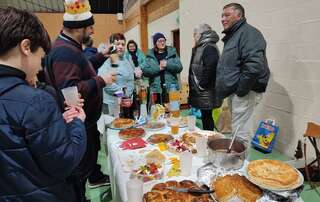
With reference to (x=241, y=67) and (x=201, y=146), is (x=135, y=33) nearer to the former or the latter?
(x=241, y=67)

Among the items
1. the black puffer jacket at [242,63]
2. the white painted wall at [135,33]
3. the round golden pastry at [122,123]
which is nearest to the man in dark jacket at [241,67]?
the black puffer jacket at [242,63]

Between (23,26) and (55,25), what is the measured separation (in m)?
10.4

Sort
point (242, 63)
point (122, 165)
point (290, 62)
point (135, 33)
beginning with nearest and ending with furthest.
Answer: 1. point (122, 165)
2. point (242, 63)
3. point (290, 62)
4. point (135, 33)

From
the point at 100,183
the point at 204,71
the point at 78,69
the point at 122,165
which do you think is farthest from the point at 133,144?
the point at 204,71

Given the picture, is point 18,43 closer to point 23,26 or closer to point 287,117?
point 23,26

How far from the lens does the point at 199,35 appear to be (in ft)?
9.89

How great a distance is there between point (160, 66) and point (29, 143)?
2.56 m

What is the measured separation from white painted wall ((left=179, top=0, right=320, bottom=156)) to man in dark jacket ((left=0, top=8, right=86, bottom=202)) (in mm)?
2467

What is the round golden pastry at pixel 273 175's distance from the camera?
3.20 feet

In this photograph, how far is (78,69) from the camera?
1.59 m

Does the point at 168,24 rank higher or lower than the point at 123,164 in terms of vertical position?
higher

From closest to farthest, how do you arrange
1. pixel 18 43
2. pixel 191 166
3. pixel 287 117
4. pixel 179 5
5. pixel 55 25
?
pixel 18 43 < pixel 191 166 < pixel 287 117 < pixel 179 5 < pixel 55 25

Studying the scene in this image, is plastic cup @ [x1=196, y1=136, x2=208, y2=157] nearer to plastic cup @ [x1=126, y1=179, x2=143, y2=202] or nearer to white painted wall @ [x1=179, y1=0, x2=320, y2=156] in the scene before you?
plastic cup @ [x1=126, y1=179, x2=143, y2=202]

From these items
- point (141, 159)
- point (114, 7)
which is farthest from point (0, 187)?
point (114, 7)
